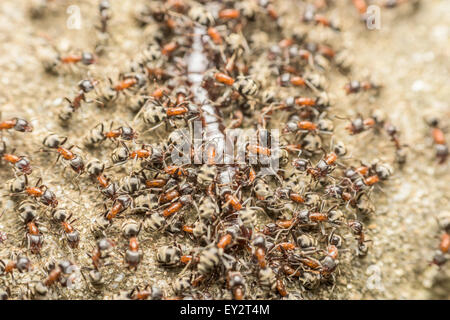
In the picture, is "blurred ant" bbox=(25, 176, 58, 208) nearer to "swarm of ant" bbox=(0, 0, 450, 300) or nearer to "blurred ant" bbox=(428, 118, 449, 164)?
"swarm of ant" bbox=(0, 0, 450, 300)

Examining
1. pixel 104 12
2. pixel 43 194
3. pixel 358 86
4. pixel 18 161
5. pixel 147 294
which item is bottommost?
pixel 147 294

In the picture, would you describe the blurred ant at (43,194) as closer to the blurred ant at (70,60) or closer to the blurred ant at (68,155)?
the blurred ant at (68,155)

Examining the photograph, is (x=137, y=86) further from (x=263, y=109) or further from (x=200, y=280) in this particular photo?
(x=200, y=280)

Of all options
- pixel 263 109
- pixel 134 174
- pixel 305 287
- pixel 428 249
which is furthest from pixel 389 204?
pixel 134 174

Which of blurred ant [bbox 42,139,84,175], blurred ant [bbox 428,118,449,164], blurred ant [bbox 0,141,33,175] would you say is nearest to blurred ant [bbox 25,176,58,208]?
blurred ant [bbox 0,141,33,175]

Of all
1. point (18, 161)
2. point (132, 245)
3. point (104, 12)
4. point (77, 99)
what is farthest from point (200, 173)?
point (104, 12)

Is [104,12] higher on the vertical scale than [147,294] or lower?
higher

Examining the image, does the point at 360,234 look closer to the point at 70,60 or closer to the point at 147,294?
the point at 147,294

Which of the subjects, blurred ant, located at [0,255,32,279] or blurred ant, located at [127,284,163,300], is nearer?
blurred ant, located at [127,284,163,300]

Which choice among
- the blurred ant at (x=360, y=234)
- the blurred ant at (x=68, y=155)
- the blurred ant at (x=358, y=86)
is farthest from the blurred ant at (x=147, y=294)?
the blurred ant at (x=358, y=86)
